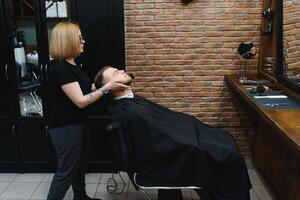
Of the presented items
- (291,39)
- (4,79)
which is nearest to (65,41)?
(4,79)

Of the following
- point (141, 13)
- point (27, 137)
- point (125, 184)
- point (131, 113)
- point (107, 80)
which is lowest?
point (125, 184)

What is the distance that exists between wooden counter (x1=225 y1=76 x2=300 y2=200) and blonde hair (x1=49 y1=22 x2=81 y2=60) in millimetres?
1299

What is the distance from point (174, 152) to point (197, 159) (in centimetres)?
14

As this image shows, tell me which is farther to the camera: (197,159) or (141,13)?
(141,13)

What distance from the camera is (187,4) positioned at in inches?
123

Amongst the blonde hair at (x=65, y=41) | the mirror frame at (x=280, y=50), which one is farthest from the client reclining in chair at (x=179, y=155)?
the mirror frame at (x=280, y=50)

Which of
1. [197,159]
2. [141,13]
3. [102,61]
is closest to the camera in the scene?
[197,159]

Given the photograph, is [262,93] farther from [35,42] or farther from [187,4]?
[35,42]

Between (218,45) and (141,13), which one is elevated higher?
(141,13)

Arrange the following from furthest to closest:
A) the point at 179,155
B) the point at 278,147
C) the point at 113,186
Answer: the point at 113,186
the point at 278,147
the point at 179,155

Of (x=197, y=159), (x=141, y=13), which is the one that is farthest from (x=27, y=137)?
(x=197, y=159)

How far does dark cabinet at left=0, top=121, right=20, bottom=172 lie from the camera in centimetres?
315

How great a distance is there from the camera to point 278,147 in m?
2.77

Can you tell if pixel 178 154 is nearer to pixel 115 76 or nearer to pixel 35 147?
pixel 115 76
